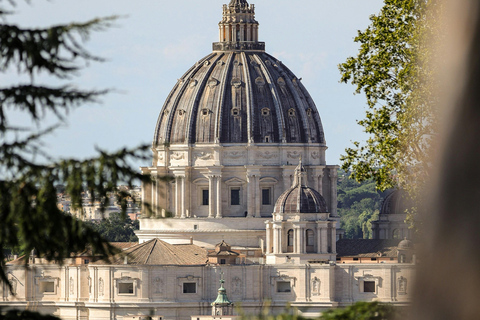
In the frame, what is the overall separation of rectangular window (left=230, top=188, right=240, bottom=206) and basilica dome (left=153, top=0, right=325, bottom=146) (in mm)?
4650

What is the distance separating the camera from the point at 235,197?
126 metres

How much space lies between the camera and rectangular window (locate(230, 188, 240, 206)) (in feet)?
413

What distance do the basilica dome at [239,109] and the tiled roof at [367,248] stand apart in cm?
1143

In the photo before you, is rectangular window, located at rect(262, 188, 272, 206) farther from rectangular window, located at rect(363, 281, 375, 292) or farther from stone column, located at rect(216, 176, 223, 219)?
rectangular window, located at rect(363, 281, 375, 292)

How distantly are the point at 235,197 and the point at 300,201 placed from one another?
16770mm

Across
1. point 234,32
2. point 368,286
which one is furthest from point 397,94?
point 234,32

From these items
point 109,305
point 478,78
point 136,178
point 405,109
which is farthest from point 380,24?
point 109,305

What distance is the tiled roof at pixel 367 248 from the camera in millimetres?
117375

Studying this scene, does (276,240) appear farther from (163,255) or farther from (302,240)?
(163,255)

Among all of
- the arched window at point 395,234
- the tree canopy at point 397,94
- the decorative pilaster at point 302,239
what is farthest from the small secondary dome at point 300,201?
the tree canopy at point 397,94

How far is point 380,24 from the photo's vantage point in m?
35.2

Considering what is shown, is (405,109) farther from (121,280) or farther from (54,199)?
(121,280)

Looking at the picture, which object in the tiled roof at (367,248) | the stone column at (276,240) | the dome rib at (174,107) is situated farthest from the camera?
the dome rib at (174,107)

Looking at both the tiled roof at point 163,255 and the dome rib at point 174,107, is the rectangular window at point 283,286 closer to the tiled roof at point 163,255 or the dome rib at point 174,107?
the tiled roof at point 163,255
